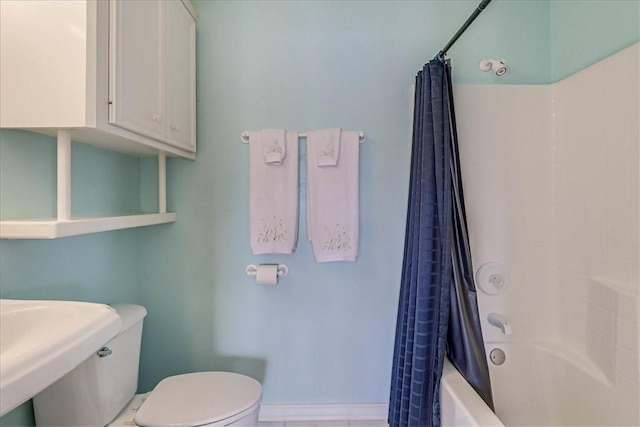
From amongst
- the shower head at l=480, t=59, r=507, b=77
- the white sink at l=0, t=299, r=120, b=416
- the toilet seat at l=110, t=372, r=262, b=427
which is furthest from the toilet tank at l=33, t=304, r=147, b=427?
the shower head at l=480, t=59, r=507, b=77

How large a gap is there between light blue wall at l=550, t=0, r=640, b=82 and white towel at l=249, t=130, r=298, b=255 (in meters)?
1.42

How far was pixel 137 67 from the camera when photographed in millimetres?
1234

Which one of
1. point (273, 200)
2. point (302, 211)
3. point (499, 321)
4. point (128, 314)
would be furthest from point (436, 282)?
point (128, 314)

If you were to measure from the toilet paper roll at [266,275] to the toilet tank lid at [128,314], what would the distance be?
0.54 metres

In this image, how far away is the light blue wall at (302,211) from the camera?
1.79 metres

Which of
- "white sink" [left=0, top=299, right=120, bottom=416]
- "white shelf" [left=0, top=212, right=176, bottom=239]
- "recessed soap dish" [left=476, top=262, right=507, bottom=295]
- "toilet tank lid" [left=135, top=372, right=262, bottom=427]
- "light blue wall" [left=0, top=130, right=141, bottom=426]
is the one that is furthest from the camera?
"recessed soap dish" [left=476, top=262, right=507, bottom=295]

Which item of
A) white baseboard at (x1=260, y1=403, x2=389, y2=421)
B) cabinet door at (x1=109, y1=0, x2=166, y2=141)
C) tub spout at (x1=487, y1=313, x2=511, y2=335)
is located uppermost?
cabinet door at (x1=109, y1=0, x2=166, y2=141)

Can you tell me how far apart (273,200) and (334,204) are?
316 mm

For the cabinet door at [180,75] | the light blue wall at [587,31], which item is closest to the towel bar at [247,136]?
the cabinet door at [180,75]

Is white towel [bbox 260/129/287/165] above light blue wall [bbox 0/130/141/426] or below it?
above

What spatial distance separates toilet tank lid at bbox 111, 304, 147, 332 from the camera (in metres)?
1.36

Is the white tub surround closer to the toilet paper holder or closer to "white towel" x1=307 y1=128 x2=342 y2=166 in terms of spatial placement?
"white towel" x1=307 y1=128 x2=342 y2=166

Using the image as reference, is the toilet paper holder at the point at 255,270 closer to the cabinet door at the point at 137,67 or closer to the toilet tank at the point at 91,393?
the toilet tank at the point at 91,393

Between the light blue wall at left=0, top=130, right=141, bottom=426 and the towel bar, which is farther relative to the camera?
the towel bar
